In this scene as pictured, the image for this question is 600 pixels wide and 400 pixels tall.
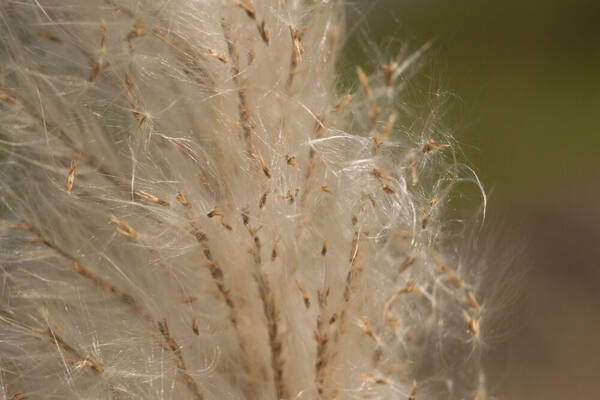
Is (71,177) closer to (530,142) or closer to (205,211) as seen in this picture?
(205,211)

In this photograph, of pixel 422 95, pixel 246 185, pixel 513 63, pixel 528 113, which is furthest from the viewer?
pixel 513 63

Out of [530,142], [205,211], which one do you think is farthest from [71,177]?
[530,142]

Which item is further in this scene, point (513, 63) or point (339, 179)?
point (513, 63)

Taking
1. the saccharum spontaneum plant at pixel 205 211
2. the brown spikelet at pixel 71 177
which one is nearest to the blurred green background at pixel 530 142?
the saccharum spontaneum plant at pixel 205 211

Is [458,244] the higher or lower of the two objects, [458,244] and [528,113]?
the higher

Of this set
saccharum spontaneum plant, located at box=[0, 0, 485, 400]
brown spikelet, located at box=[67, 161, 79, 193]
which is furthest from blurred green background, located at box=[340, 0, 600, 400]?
brown spikelet, located at box=[67, 161, 79, 193]

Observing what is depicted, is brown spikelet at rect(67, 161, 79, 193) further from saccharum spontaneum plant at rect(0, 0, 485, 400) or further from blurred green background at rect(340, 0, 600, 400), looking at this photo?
blurred green background at rect(340, 0, 600, 400)

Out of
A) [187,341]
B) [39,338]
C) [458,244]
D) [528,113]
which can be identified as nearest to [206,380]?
[187,341]

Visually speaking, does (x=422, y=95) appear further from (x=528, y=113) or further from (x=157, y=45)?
(x=528, y=113)
